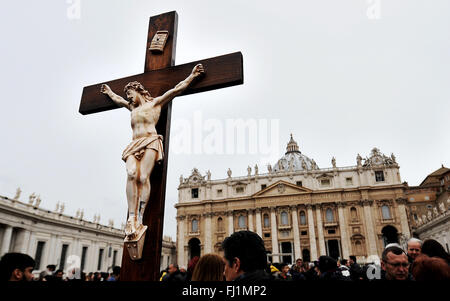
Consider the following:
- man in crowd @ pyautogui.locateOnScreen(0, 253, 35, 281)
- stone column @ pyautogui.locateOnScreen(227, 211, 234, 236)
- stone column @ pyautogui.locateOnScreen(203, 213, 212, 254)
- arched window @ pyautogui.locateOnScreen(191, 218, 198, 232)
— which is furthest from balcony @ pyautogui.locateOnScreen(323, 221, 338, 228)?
man in crowd @ pyautogui.locateOnScreen(0, 253, 35, 281)

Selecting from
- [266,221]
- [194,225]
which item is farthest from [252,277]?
[194,225]

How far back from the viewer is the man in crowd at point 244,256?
1822mm

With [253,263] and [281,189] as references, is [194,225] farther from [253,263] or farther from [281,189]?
[253,263]

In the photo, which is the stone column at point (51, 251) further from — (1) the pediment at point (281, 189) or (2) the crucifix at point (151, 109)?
(2) the crucifix at point (151, 109)

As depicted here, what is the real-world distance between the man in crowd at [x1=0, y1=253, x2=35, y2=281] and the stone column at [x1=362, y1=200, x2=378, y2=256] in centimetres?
4479

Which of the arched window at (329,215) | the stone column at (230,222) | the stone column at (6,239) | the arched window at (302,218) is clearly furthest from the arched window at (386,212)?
the stone column at (6,239)

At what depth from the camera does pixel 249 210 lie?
152 feet

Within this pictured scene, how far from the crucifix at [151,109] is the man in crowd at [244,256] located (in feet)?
3.47

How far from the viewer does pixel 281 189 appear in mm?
45562

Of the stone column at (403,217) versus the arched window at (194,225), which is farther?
the arched window at (194,225)

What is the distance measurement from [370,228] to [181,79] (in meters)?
45.0
